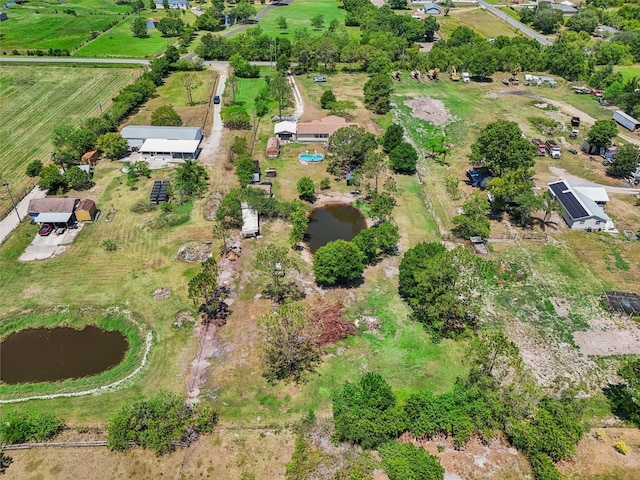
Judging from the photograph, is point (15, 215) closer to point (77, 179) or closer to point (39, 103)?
point (77, 179)


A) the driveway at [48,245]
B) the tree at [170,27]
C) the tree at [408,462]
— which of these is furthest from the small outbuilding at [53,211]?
the tree at [170,27]

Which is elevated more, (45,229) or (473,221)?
(473,221)

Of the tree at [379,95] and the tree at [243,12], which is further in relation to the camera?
the tree at [243,12]

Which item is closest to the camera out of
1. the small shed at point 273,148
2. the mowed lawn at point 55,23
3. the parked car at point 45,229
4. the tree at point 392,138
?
the parked car at point 45,229

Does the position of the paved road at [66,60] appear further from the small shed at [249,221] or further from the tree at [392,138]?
the small shed at [249,221]

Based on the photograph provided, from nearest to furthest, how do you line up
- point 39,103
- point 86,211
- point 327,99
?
point 86,211 < point 39,103 < point 327,99

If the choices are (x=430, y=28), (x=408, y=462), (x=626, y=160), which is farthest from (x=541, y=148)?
(x=430, y=28)

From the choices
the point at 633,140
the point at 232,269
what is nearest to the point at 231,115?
the point at 232,269
